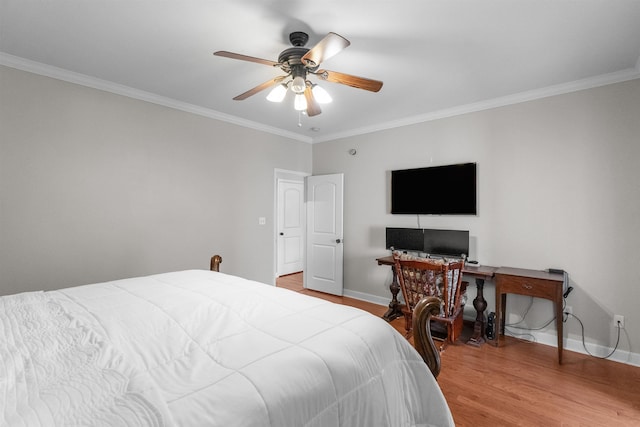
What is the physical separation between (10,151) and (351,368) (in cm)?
316

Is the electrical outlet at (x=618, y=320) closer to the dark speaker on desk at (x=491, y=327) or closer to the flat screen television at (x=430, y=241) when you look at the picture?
the dark speaker on desk at (x=491, y=327)

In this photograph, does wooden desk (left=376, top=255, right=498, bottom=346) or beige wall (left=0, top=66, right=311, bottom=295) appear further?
wooden desk (left=376, top=255, right=498, bottom=346)

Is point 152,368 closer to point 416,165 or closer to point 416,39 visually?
point 416,39

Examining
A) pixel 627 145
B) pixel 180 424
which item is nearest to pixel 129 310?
pixel 180 424

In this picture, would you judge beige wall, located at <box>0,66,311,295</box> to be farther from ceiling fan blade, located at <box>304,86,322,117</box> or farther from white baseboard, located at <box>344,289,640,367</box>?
white baseboard, located at <box>344,289,640,367</box>

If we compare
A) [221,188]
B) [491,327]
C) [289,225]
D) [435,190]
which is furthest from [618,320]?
[289,225]

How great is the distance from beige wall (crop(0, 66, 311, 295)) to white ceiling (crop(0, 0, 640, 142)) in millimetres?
293

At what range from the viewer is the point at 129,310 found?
5.08ft

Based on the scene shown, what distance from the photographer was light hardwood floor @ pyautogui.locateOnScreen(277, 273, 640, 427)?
1.96 m

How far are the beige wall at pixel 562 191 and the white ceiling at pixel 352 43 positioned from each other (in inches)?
10.3

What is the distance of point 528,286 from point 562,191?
103cm

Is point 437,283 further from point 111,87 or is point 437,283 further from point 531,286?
point 111,87

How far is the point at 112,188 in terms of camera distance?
2.98 metres

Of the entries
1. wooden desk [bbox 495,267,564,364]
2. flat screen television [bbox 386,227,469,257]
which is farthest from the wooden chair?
flat screen television [bbox 386,227,469,257]
